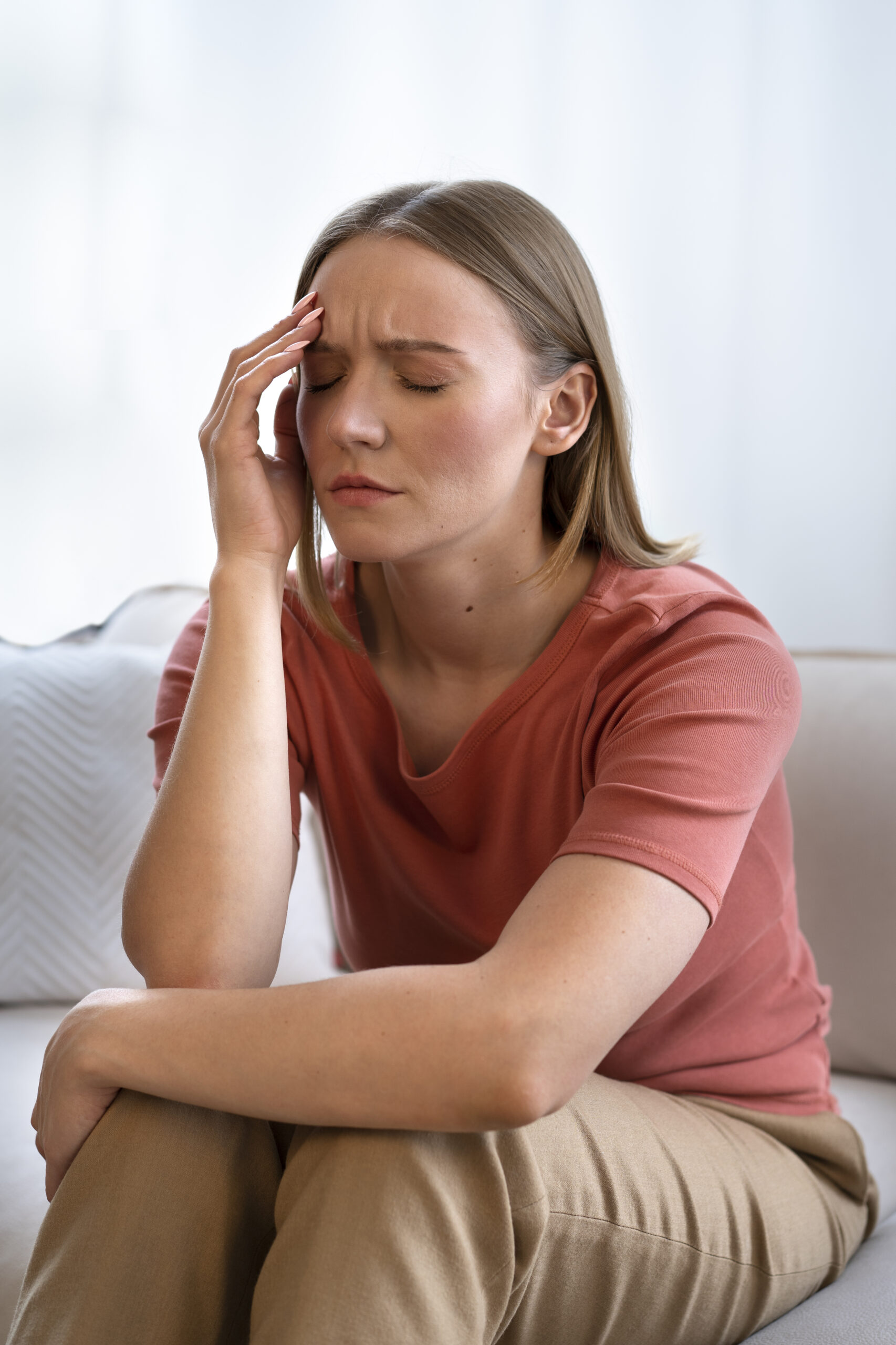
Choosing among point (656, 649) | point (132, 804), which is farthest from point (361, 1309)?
point (132, 804)

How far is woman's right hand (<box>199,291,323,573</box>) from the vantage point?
3.45 feet

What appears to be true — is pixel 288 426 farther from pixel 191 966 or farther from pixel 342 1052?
pixel 342 1052

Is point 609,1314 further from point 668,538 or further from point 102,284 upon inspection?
point 102,284

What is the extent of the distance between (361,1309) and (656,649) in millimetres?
549

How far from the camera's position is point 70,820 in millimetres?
1408

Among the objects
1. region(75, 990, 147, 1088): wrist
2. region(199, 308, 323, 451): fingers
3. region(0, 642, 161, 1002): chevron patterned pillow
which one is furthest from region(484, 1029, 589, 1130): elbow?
region(0, 642, 161, 1002): chevron patterned pillow

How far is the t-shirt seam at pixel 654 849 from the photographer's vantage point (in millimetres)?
792

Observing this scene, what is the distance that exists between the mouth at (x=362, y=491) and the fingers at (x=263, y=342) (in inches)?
5.8

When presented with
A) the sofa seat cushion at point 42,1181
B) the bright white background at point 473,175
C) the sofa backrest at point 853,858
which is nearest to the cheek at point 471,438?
the sofa backrest at point 853,858

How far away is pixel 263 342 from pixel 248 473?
4.8 inches

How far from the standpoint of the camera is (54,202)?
1927 millimetres

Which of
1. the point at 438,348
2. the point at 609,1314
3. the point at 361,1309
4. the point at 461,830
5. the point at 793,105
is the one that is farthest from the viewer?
the point at 793,105

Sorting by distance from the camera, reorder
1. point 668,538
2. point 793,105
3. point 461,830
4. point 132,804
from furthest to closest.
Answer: point 668,538 < point 793,105 < point 132,804 < point 461,830

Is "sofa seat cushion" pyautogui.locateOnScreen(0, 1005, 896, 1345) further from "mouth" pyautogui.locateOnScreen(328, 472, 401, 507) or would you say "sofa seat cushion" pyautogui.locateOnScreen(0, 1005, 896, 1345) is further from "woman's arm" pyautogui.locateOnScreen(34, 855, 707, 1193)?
"mouth" pyautogui.locateOnScreen(328, 472, 401, 507)
